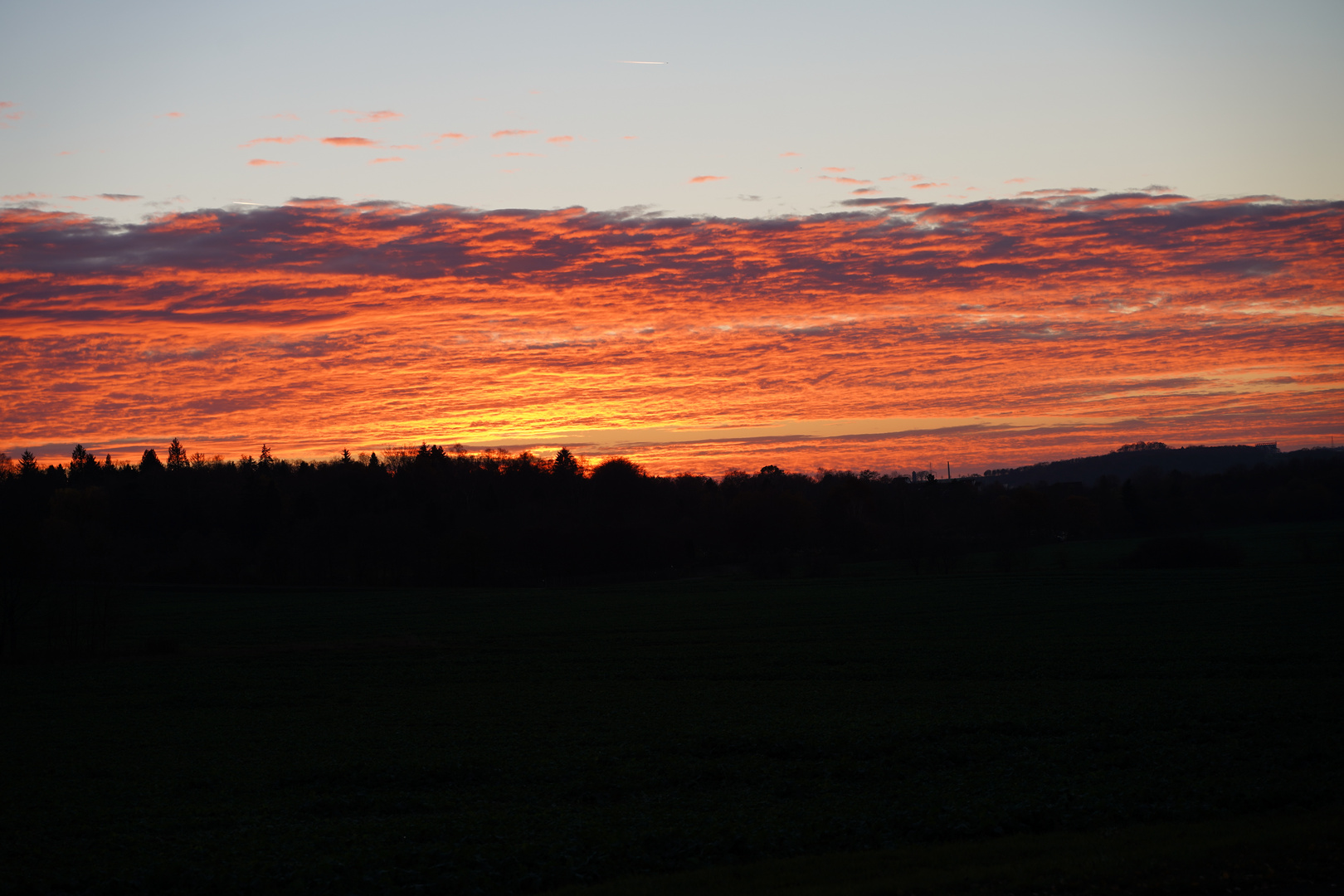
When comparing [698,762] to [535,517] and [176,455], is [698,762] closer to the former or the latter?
[535,517]

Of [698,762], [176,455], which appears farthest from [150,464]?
[698,762]

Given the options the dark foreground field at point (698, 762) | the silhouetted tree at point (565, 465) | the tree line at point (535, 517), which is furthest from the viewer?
the silhouetted tree at point (565, 465)

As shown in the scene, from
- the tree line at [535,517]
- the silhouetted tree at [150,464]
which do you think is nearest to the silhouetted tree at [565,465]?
the tree line at [535,517]

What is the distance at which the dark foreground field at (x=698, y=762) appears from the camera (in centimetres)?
1184

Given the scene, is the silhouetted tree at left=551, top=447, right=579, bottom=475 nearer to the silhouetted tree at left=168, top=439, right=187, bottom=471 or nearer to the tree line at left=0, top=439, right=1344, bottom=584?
the tree line at left=0, top=439, right=1344, bottom=584

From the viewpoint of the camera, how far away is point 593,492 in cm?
13450

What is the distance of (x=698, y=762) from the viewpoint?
18922 millimetres

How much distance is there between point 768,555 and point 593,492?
34580 mm

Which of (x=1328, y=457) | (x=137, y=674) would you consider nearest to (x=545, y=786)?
(x=137, y=674)

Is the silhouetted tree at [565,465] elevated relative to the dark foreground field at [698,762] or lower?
elevated

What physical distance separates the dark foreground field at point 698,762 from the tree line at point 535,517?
5877 centimetres

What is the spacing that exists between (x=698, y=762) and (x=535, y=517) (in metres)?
104

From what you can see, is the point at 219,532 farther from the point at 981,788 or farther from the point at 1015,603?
the point at 981,788

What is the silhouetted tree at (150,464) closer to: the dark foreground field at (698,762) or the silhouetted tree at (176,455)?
the silhouetted tree at (176,455)
